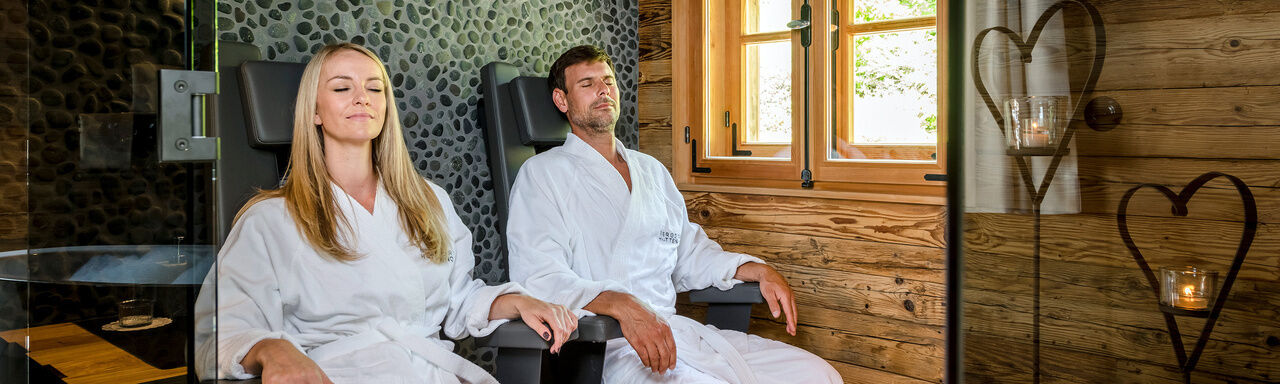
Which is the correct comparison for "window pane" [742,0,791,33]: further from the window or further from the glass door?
the glass door

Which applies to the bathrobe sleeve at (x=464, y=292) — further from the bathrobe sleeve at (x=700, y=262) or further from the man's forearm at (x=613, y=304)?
the bathrobe sleeve at (x=700, y=262)

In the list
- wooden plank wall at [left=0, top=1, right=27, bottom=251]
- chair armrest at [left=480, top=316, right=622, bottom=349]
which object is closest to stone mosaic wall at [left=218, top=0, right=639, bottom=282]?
chair armrest at [left=480, top=316, right=622, bottom=349]

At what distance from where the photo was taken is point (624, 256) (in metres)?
2.01

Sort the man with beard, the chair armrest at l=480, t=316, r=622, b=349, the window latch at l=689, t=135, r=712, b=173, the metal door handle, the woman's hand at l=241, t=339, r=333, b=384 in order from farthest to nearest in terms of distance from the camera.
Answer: the window latch at l=689, t=135, r=712, b=173 < the man with beard < the chair armrest at l=480, t=316, r=622, b=349 < the woman's hand at l=241, t=339, r=333, b=384 < the metal door handle

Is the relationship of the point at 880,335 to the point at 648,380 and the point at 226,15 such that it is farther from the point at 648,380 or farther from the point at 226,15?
the point at 226,15

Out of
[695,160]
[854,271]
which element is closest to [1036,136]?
[854,271]

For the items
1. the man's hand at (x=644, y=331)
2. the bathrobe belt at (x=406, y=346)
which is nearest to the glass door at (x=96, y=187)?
the bathrobe belt at (x=406, y=346)

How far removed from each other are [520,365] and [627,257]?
513mm

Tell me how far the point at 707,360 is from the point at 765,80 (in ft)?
3.62

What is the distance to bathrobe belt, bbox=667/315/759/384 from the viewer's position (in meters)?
1.82

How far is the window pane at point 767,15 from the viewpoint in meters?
2.54

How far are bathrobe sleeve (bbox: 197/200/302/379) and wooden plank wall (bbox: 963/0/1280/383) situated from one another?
1.29 m

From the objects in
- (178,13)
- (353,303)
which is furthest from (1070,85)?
(353,303)

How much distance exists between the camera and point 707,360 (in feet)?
6.03
